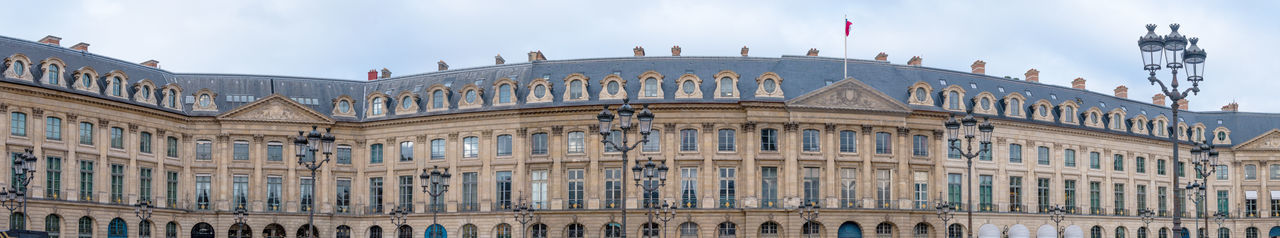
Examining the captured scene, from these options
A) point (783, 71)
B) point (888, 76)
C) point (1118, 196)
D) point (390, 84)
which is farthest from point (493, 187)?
point (1118, 196)

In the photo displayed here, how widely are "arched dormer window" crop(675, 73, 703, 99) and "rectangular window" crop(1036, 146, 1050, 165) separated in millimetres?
16682

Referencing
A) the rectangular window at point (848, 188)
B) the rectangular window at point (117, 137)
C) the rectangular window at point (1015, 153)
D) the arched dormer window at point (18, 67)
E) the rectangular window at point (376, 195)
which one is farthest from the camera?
the rectangular window at point (1015, 153)

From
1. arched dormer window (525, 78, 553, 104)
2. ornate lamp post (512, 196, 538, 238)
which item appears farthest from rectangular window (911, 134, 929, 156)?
ornate lamp post (512, 196, 538, 238)

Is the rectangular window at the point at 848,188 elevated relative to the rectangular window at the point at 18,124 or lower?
lower

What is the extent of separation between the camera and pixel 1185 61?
86.8 ft

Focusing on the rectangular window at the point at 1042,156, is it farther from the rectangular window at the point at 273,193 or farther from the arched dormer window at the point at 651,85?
the rectangular window at the point at 273,193

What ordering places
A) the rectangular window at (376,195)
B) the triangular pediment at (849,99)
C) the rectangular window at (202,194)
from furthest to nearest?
1. the rectangular window at (376,195)
2. the rectangular window at (202,194)
3. the triangular pediment at (849,99)

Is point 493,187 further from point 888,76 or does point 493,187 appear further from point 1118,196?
point 1118,196

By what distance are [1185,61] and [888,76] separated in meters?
38.9

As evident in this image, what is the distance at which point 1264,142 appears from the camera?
252ft

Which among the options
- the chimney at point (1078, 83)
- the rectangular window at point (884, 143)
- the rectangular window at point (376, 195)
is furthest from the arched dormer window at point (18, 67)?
the chimney at point (1078, 83)

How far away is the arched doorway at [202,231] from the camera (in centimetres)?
6372

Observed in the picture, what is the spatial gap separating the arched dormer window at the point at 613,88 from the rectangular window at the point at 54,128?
2053 cm

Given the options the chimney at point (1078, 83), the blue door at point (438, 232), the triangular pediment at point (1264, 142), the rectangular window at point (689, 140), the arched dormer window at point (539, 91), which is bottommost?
the blue door at point (438, 232)
